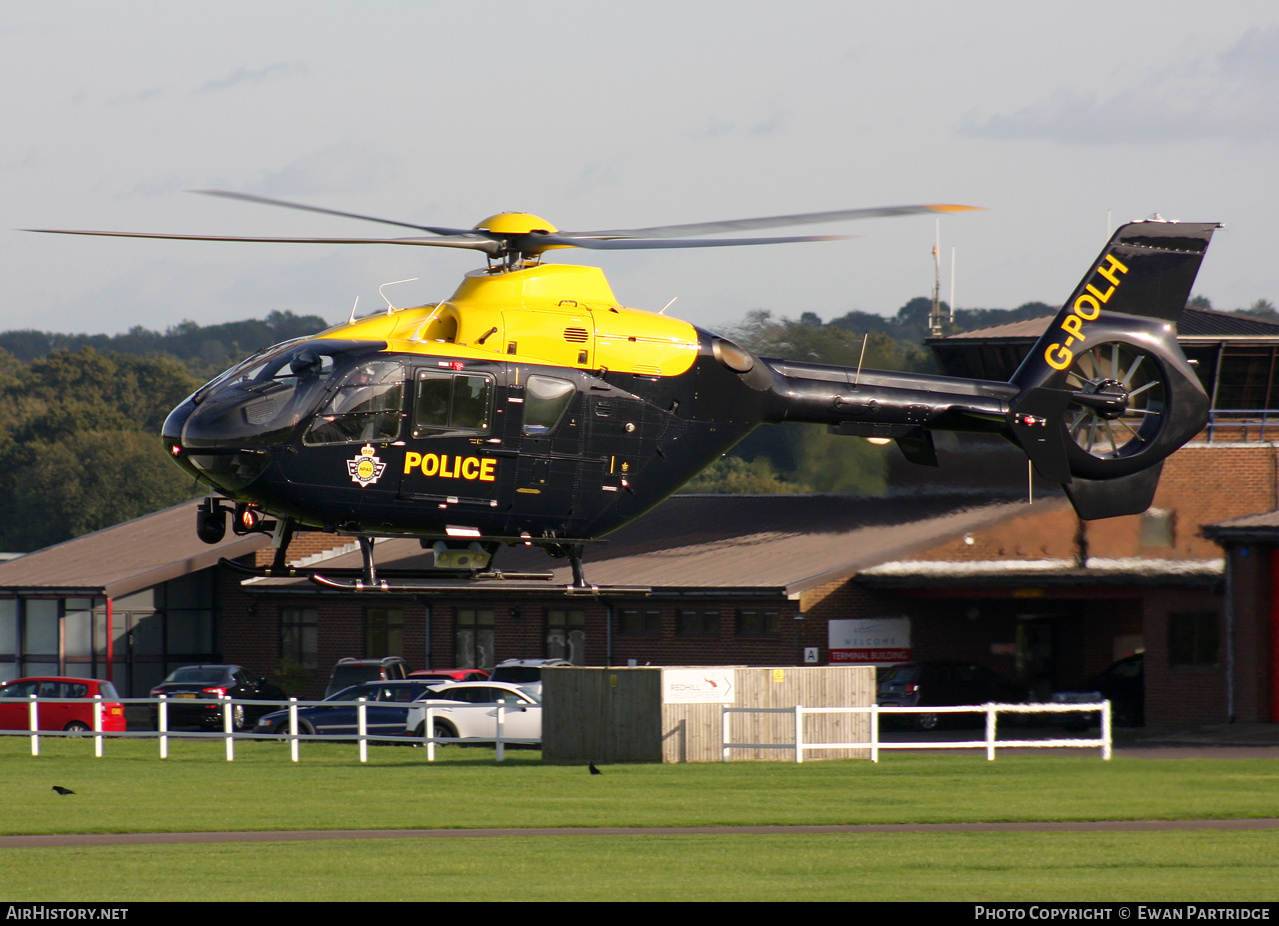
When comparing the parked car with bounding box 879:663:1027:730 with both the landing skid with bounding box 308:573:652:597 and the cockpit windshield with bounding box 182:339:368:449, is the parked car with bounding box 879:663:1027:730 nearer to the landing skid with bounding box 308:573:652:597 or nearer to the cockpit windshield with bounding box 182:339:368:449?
the landing skid with bounding box 308:573:652:597

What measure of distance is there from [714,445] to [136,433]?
91.3 meters

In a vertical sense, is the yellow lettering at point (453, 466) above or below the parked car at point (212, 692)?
above

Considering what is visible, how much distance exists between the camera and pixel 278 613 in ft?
171

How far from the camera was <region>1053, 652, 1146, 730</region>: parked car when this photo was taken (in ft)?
128

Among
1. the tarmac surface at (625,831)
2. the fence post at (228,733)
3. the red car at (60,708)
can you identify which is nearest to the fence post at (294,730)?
the fence post at (228,733)

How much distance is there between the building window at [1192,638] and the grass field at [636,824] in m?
10.9

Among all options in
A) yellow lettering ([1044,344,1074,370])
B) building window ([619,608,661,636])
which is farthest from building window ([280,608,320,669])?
yellow lettering ([1044,344,1074,370])

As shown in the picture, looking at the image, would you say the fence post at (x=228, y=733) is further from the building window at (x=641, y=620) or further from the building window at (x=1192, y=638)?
the building window at (x=1192, y=638)

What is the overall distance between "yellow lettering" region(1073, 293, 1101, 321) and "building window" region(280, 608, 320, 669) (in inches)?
1247

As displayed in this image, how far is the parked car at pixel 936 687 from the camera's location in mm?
40312

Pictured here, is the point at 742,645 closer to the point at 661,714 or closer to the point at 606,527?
the point at 661,714
